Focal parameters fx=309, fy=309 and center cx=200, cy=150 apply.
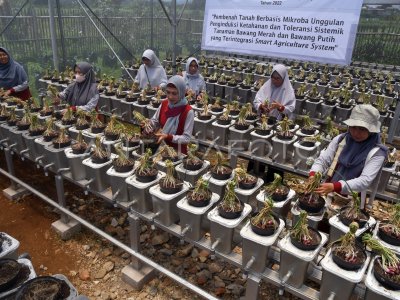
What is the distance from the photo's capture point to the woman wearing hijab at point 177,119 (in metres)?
3.19

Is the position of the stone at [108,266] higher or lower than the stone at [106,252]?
lower

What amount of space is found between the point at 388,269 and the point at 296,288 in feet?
1.79

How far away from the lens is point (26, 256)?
6.91 feet

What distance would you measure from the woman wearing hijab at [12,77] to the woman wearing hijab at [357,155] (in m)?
4.74

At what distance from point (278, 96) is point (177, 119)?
1.71 m

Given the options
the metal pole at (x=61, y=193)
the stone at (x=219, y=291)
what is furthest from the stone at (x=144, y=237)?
the stone at (x=219, y=291)

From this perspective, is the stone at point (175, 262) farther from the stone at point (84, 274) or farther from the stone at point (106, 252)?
the stone at point (84, 274)

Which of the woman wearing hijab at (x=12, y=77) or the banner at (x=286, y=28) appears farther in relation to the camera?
the woman wearing hijab at (x=12, y=77)

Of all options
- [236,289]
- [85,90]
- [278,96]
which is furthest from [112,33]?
[236,289]

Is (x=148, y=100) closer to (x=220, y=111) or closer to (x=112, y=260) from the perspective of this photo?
(x=220, y=111)

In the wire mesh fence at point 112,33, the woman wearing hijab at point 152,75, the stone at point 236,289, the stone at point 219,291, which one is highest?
the wire mesh fence at point 112,33

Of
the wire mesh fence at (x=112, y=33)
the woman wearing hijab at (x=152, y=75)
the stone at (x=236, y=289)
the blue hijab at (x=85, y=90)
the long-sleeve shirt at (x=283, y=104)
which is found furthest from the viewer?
the wire mesh fence at (x=112, y=33)

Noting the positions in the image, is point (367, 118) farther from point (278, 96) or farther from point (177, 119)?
point (278, 96)

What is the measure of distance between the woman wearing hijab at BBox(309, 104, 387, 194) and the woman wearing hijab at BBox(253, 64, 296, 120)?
151 cm
